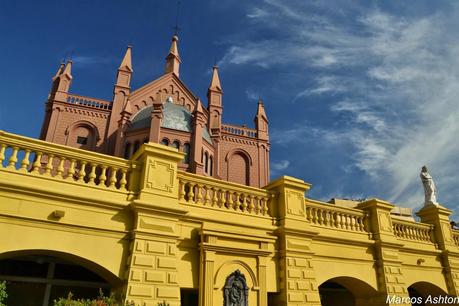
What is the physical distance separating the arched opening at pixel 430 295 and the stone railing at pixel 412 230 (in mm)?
1644

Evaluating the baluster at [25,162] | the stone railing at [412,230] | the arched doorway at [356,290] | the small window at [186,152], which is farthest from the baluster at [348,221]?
the small window at [186,152]

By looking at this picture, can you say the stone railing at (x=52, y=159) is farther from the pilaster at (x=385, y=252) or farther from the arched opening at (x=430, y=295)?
the arched opening at (x=430, y=295)

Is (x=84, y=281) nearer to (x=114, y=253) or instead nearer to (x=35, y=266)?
(x=35, y=266)

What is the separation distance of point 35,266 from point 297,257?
21.3ft

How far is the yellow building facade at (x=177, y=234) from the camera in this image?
7250mm

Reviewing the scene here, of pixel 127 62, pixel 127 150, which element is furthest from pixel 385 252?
pixel 127 62

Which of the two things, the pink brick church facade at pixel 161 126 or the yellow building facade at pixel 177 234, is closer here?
the yellow building facade at pixel 177 234

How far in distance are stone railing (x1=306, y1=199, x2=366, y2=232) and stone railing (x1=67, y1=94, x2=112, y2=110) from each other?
26.8 meters

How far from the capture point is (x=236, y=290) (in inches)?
341

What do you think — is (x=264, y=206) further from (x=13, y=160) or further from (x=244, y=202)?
(x=13, y=160)

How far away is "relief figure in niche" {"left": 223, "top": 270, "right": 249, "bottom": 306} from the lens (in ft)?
27.9

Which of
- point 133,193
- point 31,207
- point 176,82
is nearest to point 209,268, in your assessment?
point 133,193

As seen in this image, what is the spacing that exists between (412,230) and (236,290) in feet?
26.8

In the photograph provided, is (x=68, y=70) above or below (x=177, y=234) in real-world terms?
above
